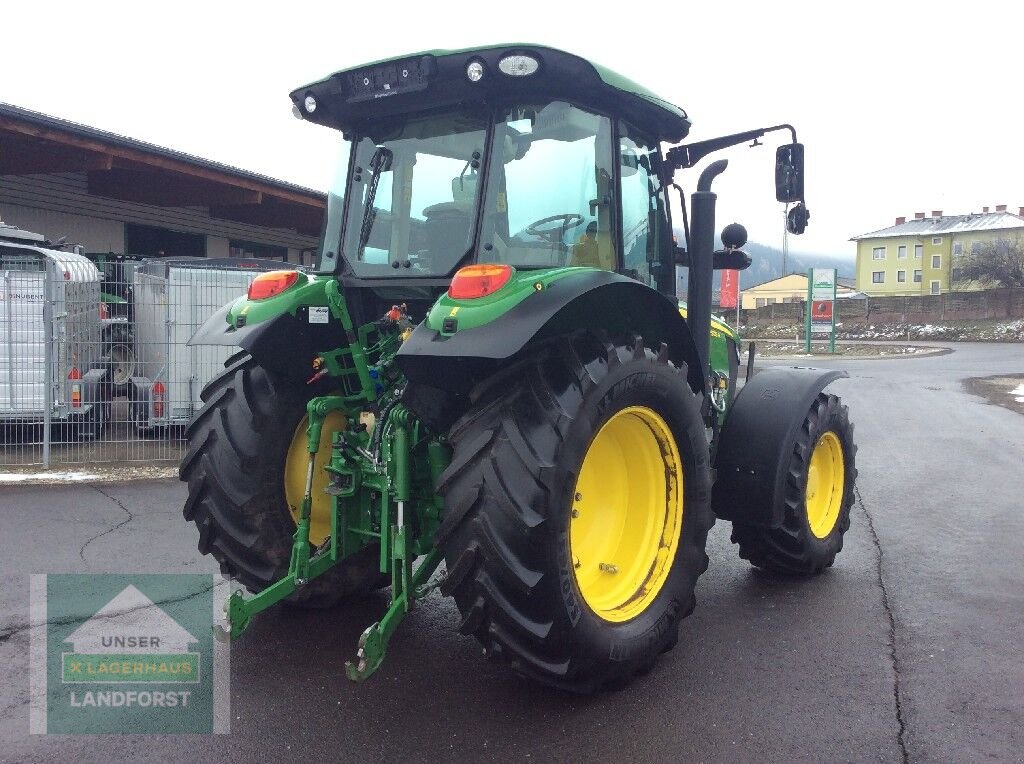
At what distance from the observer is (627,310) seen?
352 cm

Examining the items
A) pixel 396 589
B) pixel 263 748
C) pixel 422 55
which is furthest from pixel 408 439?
pixel 422 55

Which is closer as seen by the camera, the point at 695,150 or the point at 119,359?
the point at 695,150

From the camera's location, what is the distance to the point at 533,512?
2881 millimetres

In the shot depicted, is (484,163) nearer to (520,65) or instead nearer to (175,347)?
(520,65)

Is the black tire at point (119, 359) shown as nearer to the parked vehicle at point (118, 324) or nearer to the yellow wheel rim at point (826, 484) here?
the parked vehicle at point (118, 324)

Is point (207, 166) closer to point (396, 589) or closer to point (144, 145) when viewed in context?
point (144, 145)

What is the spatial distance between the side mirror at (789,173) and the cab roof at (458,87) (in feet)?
2.31

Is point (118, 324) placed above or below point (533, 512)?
above

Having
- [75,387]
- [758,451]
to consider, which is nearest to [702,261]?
[758,451]

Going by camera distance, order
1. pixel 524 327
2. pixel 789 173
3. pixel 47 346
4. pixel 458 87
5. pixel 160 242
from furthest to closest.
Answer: pixel 160 242, pixel 47 346, pixel 789 173, pixel 458 87, pixel 524 327

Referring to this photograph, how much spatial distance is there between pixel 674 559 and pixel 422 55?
235 centimetres

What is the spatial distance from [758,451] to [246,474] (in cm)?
253

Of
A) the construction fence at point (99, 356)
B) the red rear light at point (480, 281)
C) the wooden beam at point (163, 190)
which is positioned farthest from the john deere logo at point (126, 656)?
the wooden beam at point (163, 190)

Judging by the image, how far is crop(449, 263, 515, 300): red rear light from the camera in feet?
9.84
